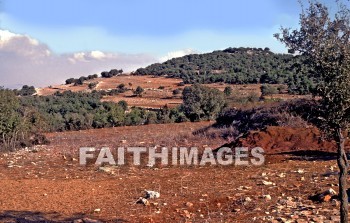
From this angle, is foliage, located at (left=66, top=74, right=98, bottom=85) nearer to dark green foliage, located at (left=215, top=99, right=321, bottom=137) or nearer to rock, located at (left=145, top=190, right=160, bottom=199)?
dark green foliage, located at (left=215, top=99, right=321, bottom=137)

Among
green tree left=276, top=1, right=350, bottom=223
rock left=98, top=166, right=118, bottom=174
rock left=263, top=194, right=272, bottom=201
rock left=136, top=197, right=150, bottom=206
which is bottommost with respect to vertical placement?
rock left=98, top=166, right=118, bottom=174

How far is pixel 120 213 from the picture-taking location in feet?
31.9

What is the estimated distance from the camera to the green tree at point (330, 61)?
20.9ft

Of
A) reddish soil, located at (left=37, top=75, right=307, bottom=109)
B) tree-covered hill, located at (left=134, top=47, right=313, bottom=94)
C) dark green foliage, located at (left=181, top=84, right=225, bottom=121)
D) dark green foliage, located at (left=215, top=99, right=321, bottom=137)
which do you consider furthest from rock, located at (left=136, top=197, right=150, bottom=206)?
tree-covered hill, located at (left=134, top=47, right=313, bottom=94)

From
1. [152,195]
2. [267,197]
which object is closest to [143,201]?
[152,195]

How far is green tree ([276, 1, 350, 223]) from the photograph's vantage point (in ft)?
20.9

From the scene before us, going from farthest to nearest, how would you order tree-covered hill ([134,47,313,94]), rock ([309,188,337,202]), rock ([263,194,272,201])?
1. tree-covered hill ([134,47,313,94])
2. rock ([263,194,272,201])
3. rock ([309,188,337,202])

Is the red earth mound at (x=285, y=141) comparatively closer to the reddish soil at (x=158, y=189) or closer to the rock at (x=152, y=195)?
the reddish soil at (x=158, y=189)

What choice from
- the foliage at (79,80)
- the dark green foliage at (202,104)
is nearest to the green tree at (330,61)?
the dark green foliage at (202,104)

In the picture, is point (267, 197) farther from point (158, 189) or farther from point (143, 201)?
point (158, 189)

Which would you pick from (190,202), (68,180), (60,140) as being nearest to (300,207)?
(190,202)

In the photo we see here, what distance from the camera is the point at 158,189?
11797mm

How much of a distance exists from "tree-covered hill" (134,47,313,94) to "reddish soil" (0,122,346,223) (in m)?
43.9

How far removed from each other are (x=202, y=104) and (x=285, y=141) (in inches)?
894
